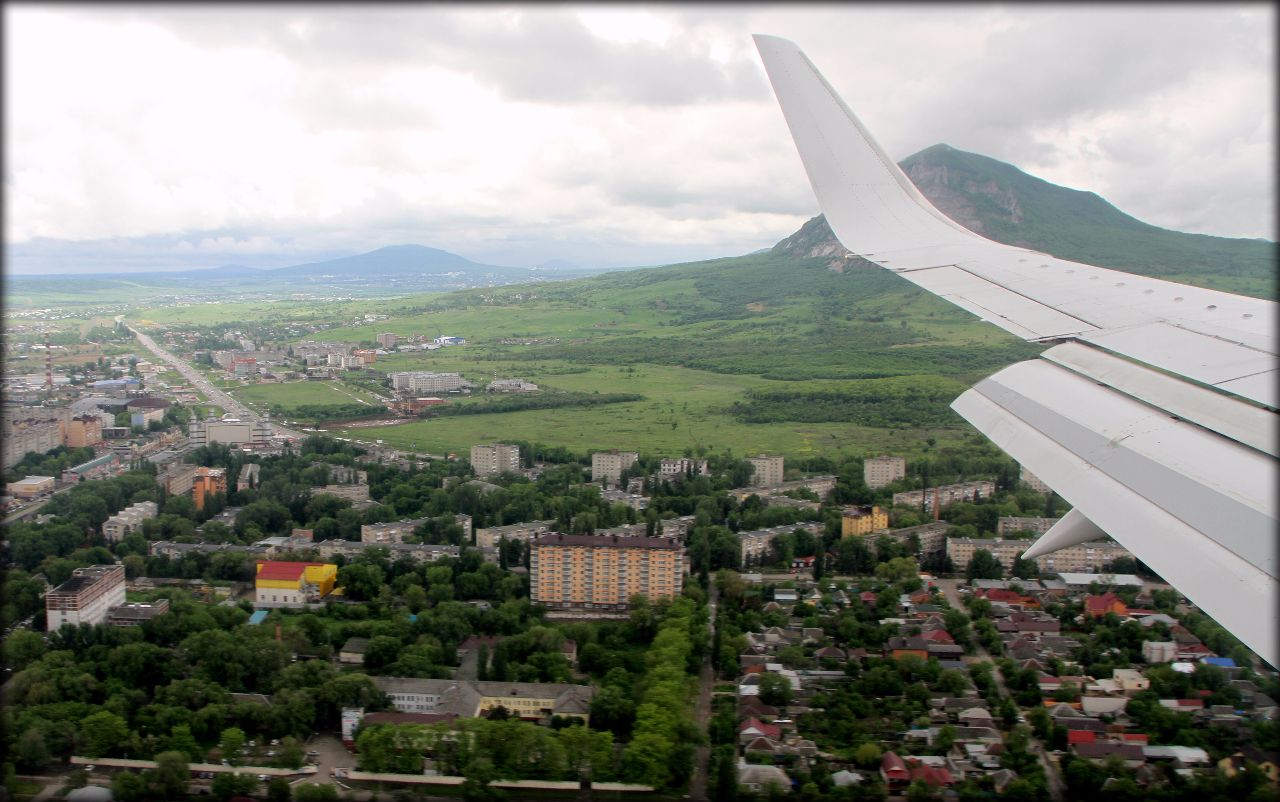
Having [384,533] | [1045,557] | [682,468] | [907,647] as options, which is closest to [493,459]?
[682,468]

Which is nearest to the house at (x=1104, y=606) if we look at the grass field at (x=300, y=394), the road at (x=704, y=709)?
the road at (x=704, y=709)

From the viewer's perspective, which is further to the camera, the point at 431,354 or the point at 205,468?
the point at 431,354

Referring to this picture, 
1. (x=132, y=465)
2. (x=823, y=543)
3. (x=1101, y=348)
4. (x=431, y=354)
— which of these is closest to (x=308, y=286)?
(x=431, y=354)

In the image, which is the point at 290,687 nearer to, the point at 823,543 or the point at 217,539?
the point at 217,539

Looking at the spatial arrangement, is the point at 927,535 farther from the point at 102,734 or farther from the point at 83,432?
the point at 83,432

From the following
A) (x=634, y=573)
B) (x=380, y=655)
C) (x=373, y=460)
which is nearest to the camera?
(x=380, y=655)
